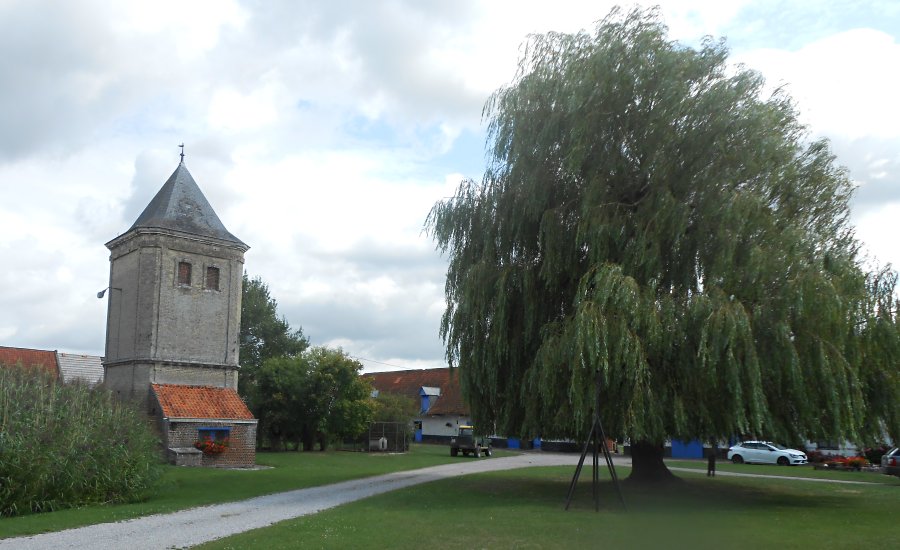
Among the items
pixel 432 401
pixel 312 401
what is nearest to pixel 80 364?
pixel 312 401

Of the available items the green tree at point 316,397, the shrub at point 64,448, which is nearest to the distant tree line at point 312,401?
the green tree at point 316,397

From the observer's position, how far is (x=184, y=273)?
114ft

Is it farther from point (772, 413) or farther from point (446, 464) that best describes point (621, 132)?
point (446, 464)

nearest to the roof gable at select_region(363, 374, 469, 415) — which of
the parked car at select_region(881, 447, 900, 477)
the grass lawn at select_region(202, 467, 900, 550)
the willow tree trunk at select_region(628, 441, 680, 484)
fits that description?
the parked car at select_region(881, 447, 900, 477)

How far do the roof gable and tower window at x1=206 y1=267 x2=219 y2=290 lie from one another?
19961 millimetres

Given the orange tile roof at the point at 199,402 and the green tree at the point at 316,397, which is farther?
the green tree at the point at 316,397

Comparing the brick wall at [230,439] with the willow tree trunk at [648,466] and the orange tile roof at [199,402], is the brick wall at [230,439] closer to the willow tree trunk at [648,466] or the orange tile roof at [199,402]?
the orange tile roof at [199,402]

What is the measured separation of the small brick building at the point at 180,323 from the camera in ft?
108

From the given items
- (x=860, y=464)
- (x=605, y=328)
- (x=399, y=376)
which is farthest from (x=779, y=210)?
(x=399, y=376)

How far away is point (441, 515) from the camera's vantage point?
15555mm

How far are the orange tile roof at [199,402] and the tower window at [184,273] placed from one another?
4.51 m

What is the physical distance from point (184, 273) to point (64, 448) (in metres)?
17.8

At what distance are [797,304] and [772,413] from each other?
2579 mm

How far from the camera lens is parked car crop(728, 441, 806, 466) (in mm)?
39156
